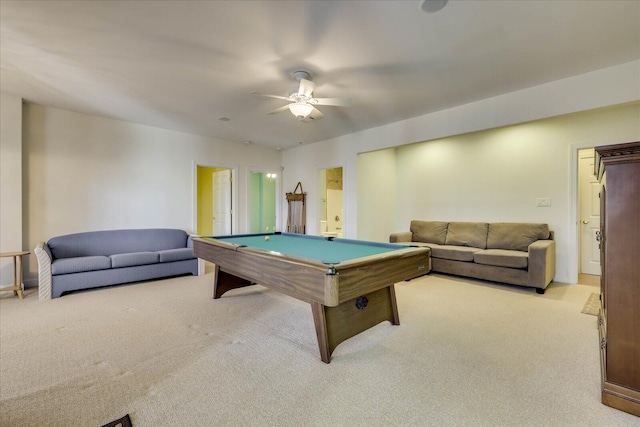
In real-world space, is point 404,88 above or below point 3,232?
above

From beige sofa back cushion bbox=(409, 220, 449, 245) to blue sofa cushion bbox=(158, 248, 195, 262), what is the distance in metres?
3.85

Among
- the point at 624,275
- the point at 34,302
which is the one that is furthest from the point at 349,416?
the point at 34,302

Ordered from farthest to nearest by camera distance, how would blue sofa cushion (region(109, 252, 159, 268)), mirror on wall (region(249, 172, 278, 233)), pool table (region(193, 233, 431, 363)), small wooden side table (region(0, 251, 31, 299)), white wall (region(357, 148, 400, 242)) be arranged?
1. mirror on wall (region(249, 172, 278, 233))
2. white wall (region(357, 148, 400, 242))
3. blue sofa cushion (region(109, 252, 159, 268))
4. small wooden side table (region(0, 251, 31, 299))
5. pool table (region(193, 233, 431, 363))

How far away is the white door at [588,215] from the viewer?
4309 millimetres

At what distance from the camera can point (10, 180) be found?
11.7 ft

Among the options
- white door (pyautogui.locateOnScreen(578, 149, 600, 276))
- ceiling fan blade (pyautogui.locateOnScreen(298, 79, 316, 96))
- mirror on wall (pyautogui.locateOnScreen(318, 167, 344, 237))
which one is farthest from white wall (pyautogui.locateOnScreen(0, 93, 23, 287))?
white door (pyautogui.locateOnScreen(578, 149, 600, 276))

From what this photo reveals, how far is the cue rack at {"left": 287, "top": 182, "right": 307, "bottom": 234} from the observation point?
20.4 feet

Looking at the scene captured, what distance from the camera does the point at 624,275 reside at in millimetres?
1490

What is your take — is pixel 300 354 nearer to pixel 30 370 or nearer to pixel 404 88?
pixel 30 370

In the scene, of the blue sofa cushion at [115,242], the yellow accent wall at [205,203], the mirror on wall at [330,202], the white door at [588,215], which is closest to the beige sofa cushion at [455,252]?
the white door at [588,215]

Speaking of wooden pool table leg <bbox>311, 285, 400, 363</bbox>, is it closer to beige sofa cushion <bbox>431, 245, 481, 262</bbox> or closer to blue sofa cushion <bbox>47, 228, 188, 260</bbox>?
beige sofa cushion <bbox>431, 245, 481, 262</bbox>

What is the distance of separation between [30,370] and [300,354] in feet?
5.83

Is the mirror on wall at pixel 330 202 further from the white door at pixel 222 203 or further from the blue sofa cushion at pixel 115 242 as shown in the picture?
the blue sofa cushion at pixel 115 242

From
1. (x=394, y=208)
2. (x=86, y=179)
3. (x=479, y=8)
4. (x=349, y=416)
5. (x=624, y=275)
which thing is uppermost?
(x=479, y=8)
